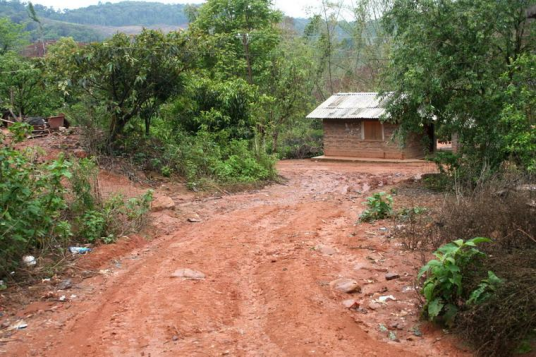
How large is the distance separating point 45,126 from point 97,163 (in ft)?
18.3

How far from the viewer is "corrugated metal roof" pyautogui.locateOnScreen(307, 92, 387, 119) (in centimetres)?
2529

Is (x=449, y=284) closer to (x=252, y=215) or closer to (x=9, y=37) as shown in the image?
(x=252, y=215)

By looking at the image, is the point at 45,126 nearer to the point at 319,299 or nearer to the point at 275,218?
the point at 275,218

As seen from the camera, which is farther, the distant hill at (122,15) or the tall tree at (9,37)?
the distant hill at (122,15)

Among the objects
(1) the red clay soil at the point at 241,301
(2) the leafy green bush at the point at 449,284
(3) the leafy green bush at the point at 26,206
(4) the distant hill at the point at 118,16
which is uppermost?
(4) the distant hill at the point at 118,16

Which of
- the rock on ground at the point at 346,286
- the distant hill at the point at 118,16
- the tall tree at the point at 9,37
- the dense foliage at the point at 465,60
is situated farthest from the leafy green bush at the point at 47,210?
the distant hill at the point at 118,16

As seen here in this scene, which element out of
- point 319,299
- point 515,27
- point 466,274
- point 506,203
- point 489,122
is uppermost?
point 515,27

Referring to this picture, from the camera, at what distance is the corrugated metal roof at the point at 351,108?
25286mm

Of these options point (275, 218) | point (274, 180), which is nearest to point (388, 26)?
point (274, 180)

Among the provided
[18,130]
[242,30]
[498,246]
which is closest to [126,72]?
[18,130]

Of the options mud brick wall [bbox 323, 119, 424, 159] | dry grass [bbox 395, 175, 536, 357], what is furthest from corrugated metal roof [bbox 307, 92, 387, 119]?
dry grass [bbox 395, 175, 536, 357]

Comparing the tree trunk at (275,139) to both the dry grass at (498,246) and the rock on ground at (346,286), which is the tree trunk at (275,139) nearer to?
the dry grass at (498,246)

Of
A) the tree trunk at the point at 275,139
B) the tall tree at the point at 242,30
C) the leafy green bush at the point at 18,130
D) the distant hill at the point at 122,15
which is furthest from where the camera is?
the distant hill at the point at 122,15

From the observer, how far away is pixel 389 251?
26.0ft
